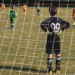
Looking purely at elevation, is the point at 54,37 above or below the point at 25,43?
above

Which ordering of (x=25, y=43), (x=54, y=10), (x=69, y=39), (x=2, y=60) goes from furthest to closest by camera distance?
(x=69, y=39) → (x=25, y=43) → (x=2, y=60) → (x=54, y=10)

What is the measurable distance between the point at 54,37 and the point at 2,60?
1972 mm

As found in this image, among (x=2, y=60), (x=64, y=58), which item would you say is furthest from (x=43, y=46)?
(x=2, y=60)

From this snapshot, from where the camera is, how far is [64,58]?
219 inches

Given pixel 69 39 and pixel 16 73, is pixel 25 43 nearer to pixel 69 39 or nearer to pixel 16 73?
pixel 69 39

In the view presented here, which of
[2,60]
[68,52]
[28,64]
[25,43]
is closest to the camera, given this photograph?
[28,64]

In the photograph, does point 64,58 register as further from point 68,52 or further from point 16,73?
point 16,73

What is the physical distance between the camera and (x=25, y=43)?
762 cm

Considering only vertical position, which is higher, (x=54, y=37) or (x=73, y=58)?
(x=54, y=37)

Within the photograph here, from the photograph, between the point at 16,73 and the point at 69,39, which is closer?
the point at 16,73

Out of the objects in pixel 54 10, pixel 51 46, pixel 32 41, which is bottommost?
pixel 32 41

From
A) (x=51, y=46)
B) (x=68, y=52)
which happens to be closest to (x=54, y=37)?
(x=51, y=46)

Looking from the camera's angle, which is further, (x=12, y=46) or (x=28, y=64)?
(x=12, y=46)

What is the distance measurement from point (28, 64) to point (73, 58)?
56.2 inches
